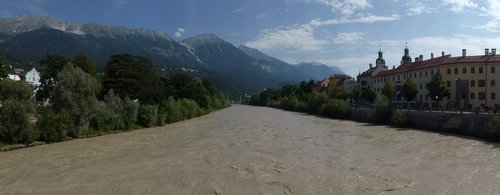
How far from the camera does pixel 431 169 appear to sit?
80.2 ft

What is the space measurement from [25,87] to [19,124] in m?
3.52

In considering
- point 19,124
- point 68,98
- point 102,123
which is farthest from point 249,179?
A: point 102,123

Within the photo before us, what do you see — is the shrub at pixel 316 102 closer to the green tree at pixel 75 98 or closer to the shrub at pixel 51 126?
the green tree at pixel 75 98

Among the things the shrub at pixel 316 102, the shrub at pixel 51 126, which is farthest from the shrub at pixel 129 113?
the shrub at pixel 316 102

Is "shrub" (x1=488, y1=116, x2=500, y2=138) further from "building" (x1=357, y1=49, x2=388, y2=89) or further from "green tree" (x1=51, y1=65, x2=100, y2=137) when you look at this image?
"building" (x1=357, y1=49, x2=388, y2=89)

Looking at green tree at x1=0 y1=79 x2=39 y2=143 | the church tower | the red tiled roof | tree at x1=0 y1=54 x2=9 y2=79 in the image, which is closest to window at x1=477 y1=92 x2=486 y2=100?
the red tiled roof

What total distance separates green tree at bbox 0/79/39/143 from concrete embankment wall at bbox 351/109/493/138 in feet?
126

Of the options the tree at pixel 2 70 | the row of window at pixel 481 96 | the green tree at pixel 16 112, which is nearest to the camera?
the green tree at pixel 16 112

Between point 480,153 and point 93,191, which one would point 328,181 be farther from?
point 480,153

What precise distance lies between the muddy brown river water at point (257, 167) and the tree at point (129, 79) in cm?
2247

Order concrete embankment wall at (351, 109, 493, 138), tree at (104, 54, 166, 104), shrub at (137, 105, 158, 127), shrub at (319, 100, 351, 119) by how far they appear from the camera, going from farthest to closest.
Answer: shrub at (319, 100, 351, 119) < tree at (104, 54, 166, 104) < shrub at (137, 105, 158, 127) < concrete embankment wall at (351, 109, 493, 138)

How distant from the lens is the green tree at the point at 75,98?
44156 mm

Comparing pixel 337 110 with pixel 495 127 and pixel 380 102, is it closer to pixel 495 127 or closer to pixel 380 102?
pixel 380 102

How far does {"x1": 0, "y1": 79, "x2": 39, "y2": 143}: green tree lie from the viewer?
3759cm
